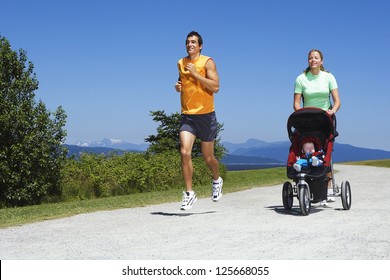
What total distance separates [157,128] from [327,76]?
3192 cm

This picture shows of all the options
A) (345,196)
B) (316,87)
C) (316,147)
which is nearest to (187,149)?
(316,147)

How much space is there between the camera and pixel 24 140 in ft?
67.0

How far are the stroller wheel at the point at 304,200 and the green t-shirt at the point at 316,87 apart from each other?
155cm

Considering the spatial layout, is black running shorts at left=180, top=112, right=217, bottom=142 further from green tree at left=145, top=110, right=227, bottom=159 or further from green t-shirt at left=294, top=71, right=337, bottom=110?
green tree at left=145, top=110, right=227, bottom=159

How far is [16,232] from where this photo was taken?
7512mm

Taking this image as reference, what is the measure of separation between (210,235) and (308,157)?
2701mm

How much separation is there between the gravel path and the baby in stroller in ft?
2.52

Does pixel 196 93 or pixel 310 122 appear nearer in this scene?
pixel 196 93

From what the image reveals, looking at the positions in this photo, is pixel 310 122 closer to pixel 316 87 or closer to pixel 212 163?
pixel 316 87

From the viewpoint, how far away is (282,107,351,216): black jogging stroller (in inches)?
337

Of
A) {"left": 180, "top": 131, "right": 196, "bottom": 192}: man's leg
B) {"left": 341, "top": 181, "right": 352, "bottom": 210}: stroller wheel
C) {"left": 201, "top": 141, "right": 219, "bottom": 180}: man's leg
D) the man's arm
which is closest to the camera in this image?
the man's arm

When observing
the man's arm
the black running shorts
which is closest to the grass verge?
the black running shorts
